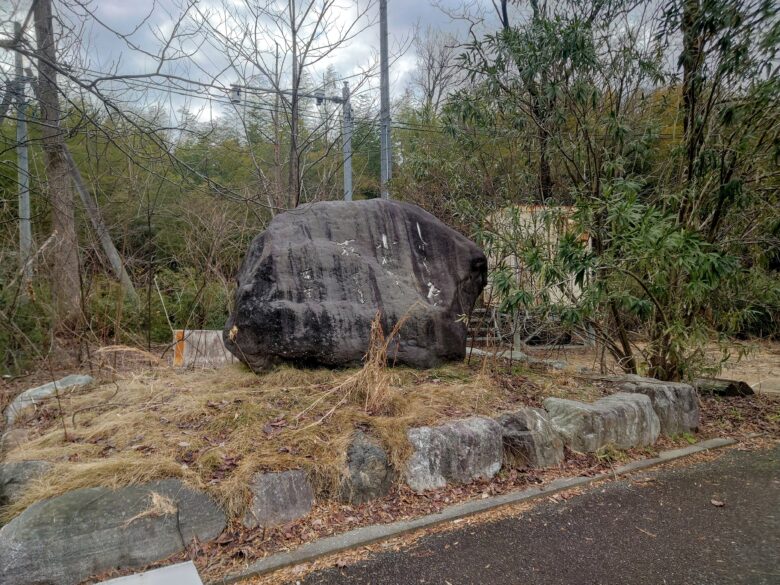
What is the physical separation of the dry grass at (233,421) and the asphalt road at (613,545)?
62 centimetres

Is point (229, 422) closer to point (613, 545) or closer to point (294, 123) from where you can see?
point (613, 545)

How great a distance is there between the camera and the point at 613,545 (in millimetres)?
2650

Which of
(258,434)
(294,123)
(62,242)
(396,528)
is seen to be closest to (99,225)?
(62,242)

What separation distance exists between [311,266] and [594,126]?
10.9ft

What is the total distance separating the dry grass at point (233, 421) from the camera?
2.71m

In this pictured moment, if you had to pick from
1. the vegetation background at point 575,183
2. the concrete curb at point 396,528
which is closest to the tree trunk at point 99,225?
the vegetation background at point 575,183

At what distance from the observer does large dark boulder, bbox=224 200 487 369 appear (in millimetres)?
4195

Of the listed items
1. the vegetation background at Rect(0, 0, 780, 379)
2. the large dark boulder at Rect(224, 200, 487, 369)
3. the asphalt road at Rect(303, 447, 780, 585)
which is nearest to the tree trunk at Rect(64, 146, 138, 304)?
the vegetation background at Rect(0, 0, 780, 379)

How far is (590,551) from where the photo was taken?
259cm

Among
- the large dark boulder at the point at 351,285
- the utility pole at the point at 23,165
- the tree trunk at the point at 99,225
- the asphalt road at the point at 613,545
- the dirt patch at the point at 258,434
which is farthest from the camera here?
the tree trunk at the point at 99,225

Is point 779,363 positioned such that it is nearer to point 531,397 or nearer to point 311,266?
point 531,397

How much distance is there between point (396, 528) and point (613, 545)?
3.68ft

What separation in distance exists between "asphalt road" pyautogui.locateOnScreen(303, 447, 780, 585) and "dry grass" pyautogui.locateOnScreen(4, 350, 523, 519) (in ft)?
2.03

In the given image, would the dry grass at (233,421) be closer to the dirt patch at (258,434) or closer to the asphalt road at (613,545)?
the dirt patch at (258,434)
